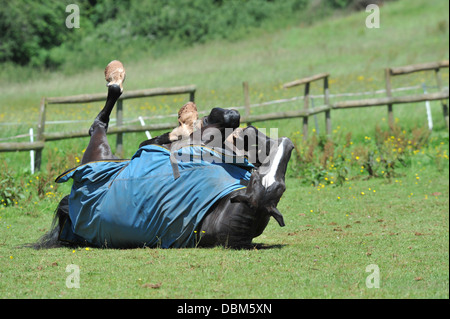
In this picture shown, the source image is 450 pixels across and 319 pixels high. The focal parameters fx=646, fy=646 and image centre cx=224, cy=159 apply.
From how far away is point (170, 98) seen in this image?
2036 centimetres

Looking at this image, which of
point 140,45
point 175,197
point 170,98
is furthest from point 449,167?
point 140,45

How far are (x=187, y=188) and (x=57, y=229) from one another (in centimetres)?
155

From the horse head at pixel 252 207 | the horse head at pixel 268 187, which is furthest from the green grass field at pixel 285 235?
the horse head at pixel 268 187

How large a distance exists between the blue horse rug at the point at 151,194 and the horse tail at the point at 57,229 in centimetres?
22

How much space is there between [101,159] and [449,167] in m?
8.14

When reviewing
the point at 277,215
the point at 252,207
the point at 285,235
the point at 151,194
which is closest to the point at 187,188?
the point at 151,194

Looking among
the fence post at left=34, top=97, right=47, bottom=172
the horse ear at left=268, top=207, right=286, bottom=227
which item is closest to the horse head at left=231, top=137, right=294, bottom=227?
the horse ear at left=268, top=207, right=286, bottom=227

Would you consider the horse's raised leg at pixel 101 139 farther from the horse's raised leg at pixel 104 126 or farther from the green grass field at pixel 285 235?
the green grass field at pixel 285 235

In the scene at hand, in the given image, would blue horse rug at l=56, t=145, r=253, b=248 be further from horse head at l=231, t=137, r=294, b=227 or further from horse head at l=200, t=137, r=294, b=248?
horse head at l=231, t=137, r=294, b=227

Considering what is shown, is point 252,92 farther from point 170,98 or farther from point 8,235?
point 8,235

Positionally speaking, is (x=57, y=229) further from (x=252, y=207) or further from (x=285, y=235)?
(x=285, y=235)

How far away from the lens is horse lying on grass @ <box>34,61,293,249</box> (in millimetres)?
5840

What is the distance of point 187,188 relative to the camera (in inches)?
231

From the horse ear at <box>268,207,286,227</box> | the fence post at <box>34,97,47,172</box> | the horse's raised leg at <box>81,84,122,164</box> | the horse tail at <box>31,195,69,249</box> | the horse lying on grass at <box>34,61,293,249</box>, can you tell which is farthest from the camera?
the fence post at <box>34,97,47,172</box>
